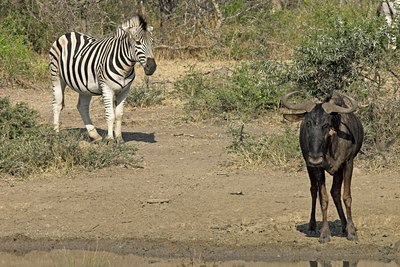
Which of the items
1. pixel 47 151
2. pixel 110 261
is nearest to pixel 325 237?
pixel 110 261

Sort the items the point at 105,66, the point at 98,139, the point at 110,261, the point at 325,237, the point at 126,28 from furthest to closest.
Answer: the point at 98,139
the point at 126,28
the point at 105,66
the point at 325,237
the point at 110,261

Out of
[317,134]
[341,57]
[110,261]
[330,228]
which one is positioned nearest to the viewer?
[317,134]

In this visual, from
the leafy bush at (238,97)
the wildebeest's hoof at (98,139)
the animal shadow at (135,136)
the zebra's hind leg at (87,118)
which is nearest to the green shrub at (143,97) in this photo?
the leafy bush at (238,97)

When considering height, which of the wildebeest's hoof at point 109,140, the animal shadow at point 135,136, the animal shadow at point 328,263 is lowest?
the animal shadow at point 328,263

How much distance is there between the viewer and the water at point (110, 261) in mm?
9297

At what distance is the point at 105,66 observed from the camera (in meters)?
14.2

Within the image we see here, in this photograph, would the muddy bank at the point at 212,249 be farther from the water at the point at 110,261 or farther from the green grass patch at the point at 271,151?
the green grass patch at the point at 271,151

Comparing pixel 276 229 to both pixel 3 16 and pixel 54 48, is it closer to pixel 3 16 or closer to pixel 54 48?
pixel 54 48

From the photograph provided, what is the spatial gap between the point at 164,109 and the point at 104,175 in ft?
15.1

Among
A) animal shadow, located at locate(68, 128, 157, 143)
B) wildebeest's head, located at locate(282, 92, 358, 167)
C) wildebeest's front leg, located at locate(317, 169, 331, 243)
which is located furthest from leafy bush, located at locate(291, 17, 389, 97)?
wildebeest's front leg, located at locate(317, 169, 331, 243)

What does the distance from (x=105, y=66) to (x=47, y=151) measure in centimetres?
229

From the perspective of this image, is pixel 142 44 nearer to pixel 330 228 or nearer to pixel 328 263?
pixel 330 228

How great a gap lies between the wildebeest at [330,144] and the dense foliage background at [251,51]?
1494 millimetres

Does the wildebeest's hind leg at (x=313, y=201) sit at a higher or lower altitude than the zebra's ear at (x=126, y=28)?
lower
